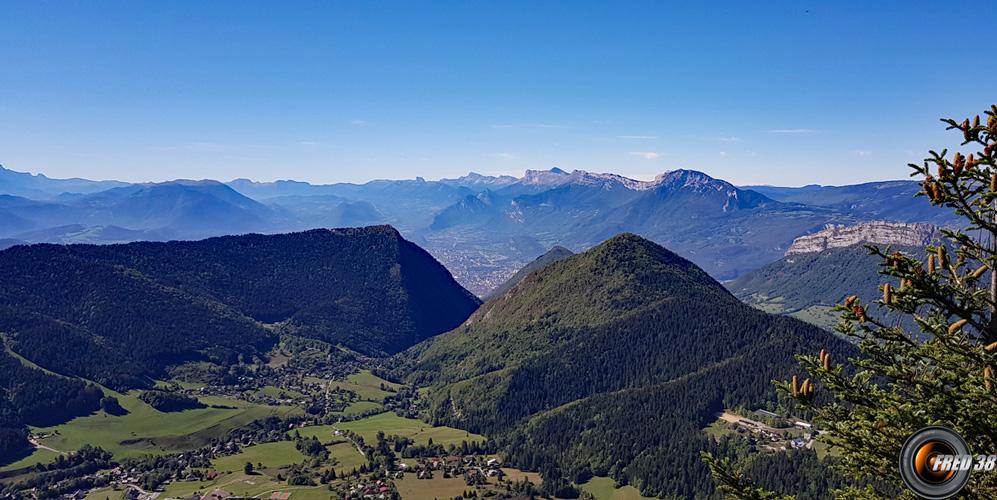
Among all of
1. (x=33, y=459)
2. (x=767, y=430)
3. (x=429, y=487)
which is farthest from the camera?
(x=33, y=459)

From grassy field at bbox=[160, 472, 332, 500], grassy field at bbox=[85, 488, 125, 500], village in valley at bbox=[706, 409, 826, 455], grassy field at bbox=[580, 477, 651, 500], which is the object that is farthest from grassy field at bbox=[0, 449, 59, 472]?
village in valley at bbox=[706, 409, 826, 455]

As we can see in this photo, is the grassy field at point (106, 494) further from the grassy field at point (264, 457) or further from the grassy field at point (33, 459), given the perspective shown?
the grassy field at point (33, 459)

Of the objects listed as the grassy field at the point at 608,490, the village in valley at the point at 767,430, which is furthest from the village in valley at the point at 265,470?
the village in valley at the point at 767,430

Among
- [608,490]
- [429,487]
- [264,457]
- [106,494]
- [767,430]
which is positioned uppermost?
[767,430]

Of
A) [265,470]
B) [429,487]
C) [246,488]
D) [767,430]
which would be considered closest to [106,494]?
[246,488]

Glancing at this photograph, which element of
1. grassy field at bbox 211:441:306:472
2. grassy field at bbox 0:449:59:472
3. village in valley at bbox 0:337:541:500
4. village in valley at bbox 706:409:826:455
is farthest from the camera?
grassy field at bbox 211:441:306:472

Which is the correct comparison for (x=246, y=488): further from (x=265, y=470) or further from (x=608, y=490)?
(x=608, y=490)

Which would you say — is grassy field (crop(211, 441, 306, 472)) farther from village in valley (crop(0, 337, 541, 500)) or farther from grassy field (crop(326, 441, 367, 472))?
grassy field (crop(326, 441, 367, 472))
